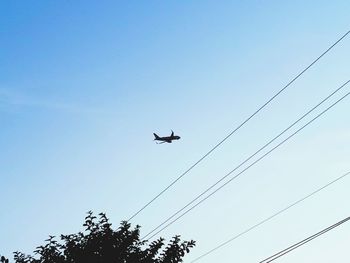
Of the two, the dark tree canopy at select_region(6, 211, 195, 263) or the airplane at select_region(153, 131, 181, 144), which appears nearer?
the dark tree canopy at select_region(6, 211, 195, 263)

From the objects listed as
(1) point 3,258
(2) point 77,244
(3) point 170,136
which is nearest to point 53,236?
(2) point 77,244

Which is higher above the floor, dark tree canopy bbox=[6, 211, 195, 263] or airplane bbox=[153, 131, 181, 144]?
airplane bbox=[153, 131, 181, 144]

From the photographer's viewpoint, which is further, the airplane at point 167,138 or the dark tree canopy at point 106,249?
the airplane at point 167,138

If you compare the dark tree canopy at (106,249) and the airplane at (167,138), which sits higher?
the airplane at (167,138)

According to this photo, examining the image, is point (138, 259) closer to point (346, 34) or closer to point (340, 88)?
point (340, 88)

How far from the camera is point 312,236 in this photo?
8.66m

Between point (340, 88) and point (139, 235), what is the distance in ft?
27.3

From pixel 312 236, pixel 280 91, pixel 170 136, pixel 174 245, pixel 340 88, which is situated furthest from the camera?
pixel 170 136

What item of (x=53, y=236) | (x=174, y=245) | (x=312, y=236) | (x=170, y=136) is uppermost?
(x=170, y=136)

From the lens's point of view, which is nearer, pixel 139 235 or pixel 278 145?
pixel 278 145

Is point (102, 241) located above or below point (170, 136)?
below

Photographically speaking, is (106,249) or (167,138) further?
(167,138)

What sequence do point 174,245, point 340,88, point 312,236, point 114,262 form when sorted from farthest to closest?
point 174,245, point 114,262, point 340,88, point 312,236

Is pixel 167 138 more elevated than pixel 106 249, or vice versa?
pixel 167 138
